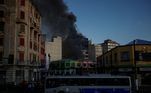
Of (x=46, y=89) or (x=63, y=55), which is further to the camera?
(x=63, y=55)

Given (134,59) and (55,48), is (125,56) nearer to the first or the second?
(134,59)

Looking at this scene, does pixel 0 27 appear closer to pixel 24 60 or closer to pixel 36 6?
pixel 24 60

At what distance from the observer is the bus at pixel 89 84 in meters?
37.5

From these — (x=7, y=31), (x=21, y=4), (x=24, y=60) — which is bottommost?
(x=24, y=60)

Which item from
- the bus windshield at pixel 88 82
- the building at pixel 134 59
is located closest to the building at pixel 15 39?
the building at pixel 134 59

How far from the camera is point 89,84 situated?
3791cm

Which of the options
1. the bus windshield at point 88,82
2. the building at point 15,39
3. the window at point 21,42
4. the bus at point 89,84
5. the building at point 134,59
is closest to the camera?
the bus at point 89,84

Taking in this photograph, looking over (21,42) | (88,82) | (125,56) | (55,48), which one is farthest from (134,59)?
(55,48)

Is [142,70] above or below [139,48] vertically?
below

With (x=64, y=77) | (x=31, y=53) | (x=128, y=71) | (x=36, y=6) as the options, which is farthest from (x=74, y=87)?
(x=36, y=6)

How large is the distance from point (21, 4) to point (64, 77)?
1280 inches

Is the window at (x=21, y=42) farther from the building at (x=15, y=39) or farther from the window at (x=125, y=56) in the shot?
the window at (x=125, y=56)

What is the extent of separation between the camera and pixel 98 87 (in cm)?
3772

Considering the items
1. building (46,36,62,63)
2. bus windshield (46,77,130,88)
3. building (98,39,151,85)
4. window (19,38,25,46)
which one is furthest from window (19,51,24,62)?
building (46,36,62,63)
